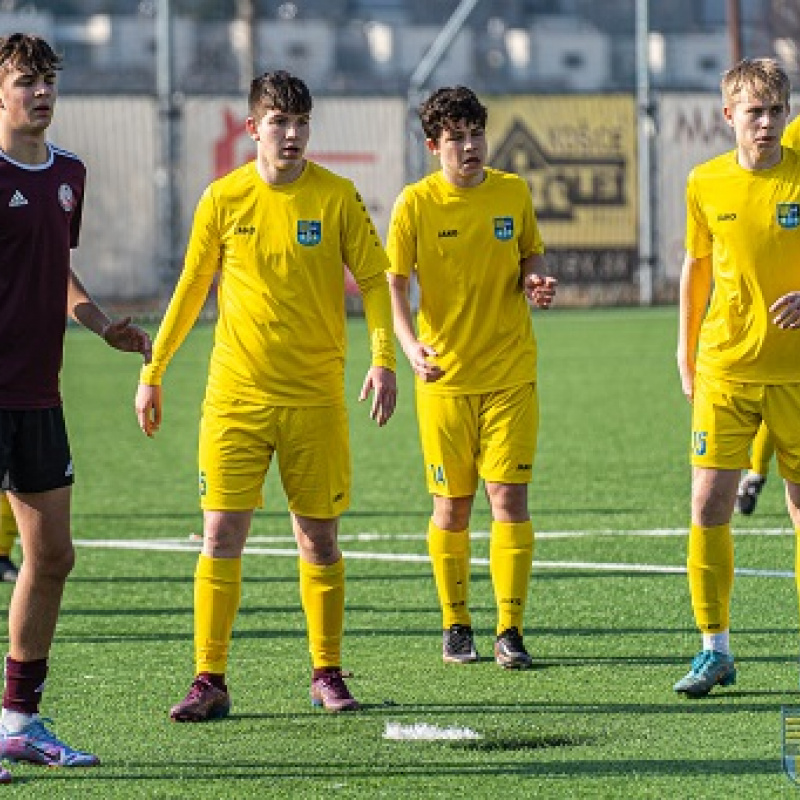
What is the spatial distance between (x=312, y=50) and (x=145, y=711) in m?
44.5

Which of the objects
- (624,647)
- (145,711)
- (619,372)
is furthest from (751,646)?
(619,372)

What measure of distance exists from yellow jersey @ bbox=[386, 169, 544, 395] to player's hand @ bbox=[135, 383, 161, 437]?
1.41m

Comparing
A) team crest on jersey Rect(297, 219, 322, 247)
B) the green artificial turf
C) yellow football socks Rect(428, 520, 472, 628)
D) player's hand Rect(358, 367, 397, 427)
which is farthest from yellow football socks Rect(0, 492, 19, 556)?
player's hand Rect(358, 367, 397, 427)

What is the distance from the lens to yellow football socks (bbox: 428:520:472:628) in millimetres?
8633

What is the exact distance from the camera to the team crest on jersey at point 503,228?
28.2ft

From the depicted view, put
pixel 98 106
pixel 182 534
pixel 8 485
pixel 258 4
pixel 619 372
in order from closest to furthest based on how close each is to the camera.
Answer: pixel 8 485
pixel 182 534
pixel 619 372
pixel 98 106
pixel 258 4

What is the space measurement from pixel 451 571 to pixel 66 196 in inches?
109

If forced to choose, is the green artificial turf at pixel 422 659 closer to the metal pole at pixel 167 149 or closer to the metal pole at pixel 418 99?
the metal pole at pixel 167 149

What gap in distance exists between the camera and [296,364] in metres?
7.55

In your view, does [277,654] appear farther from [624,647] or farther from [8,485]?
[8,485]

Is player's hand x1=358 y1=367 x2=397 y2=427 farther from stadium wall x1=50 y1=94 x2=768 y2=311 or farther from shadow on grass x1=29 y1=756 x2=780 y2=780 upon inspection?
stadium wall x1=50 y1=94 x2=768 y2=311

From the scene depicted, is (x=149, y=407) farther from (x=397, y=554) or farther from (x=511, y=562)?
(x=397, y=554)

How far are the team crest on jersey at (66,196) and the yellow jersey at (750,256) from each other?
2.31 meters

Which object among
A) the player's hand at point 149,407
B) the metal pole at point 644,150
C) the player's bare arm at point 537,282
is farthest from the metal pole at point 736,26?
the player's hand at point 149,407
